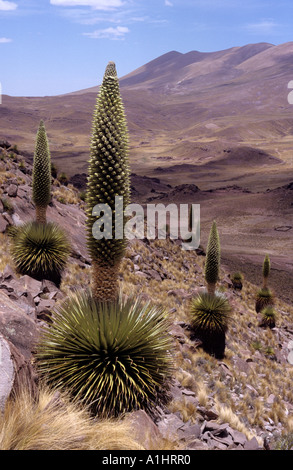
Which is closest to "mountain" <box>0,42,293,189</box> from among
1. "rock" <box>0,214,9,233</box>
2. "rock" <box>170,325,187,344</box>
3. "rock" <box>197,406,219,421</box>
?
"rock" <box>170,325,187,344</box>

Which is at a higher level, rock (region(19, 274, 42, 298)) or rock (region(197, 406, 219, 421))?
rock (region(19, 274, 42, 298))

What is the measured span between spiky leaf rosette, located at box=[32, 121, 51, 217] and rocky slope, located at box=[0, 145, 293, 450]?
1.64m

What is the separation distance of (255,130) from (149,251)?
13068cm

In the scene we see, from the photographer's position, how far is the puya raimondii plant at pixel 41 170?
8.05 m

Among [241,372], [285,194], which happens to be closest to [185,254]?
[241,372]

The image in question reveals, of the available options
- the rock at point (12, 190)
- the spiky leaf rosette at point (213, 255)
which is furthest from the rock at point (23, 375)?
the rock at point (12, 190)

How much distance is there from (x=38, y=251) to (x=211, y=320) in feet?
15.9

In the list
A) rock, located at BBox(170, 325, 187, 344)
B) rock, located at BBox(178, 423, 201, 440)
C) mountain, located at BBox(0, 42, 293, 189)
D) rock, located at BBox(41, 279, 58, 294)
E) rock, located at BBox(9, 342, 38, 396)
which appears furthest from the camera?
mountain, located at BBox(0, 42, 293, 189)

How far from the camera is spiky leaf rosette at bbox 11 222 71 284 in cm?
841

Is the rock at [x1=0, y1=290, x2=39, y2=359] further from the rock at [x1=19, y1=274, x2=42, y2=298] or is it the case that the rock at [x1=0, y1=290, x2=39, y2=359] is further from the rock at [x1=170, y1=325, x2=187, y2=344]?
the rock at [x1=170, y1=325, x2=187, y2=344]

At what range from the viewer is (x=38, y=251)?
8.61 m

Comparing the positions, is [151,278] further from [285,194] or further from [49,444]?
[285,194]

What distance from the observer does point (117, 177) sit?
4098 millimetres

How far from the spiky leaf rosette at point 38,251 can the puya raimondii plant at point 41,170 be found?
49cm
